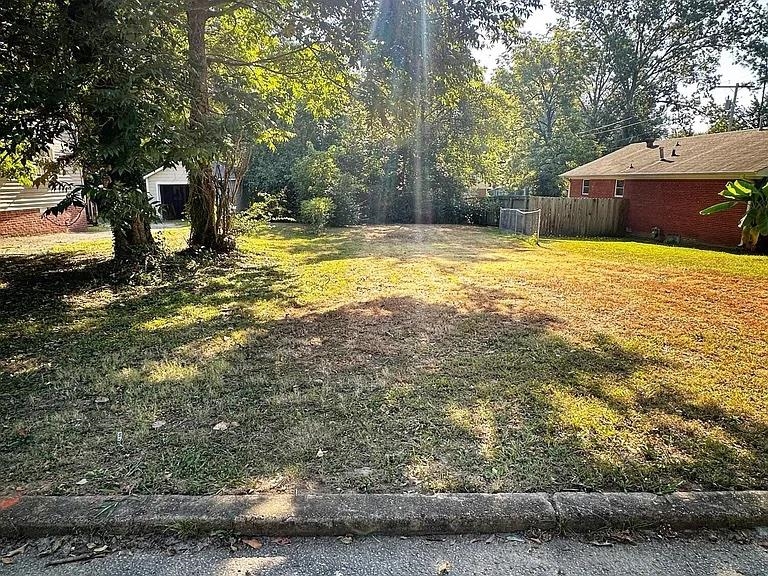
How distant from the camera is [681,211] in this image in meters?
17.1

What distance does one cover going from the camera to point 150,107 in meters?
5.59

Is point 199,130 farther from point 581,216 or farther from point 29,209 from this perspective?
point 581,216

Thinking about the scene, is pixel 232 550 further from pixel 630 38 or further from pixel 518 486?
pixel 630 38

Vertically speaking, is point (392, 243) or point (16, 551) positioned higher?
point (392, 243)

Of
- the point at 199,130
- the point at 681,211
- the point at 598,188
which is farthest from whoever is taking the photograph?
the point at 598,188

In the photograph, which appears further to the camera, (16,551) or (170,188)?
(170,188)

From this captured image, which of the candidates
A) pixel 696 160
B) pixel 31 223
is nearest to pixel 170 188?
pixel 31 223

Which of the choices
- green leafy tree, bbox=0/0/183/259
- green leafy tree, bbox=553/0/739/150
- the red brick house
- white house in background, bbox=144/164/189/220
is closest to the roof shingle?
the red brick house

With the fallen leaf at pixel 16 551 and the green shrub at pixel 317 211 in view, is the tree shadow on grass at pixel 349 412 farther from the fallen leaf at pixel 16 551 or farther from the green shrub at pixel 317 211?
the green shrub at pixel 317 211

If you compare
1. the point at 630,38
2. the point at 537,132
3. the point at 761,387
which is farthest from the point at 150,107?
the point at 630,38

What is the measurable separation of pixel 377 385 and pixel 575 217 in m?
17.3

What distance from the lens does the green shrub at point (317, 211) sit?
18.8 meters

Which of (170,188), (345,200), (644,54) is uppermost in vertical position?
(644,54)

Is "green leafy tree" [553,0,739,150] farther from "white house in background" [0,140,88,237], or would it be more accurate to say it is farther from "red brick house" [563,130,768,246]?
"white house in background" [0,140,88,237]
